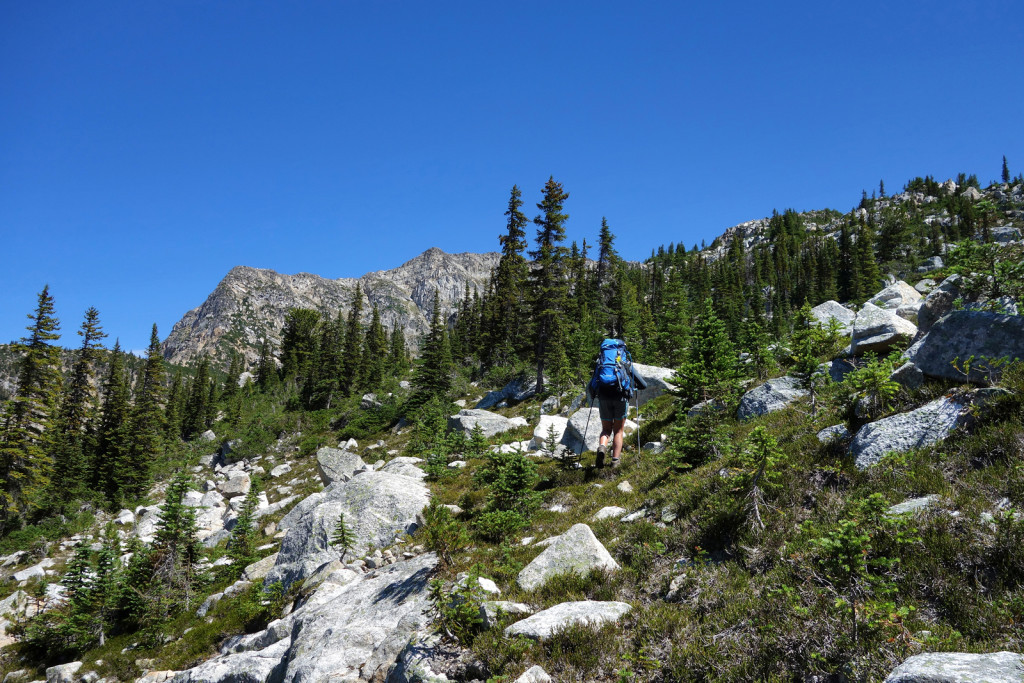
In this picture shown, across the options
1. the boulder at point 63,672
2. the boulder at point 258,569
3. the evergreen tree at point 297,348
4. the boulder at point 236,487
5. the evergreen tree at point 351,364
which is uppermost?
the evergreen tree at point 297,348

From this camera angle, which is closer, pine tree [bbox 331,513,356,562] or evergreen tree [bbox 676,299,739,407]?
pine tree [bbox 331,513,356,562]

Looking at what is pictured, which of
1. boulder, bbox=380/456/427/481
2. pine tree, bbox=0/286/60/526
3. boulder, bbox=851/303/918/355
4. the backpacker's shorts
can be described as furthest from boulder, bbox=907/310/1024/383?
pine tree, bbox=0/286/60/526

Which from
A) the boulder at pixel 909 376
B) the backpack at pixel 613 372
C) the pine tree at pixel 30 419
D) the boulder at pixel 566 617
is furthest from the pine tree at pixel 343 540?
the pine tree at pixel 30 419

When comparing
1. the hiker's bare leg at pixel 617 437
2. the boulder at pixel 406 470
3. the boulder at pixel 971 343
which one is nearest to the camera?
the boulder at pixel 971 343

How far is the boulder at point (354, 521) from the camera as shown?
10250 mm

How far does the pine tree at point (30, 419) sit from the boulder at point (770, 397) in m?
41.2

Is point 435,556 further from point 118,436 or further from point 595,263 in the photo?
point 595,263

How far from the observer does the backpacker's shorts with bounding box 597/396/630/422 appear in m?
10.1

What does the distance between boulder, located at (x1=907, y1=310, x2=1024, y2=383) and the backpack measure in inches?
187

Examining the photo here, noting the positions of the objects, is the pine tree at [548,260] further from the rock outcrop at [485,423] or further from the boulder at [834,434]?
the boulder at [834,434]

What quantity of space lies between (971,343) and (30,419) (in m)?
46.3

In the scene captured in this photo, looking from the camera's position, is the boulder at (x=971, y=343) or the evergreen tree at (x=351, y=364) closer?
the boulder at (x=971, y=343)

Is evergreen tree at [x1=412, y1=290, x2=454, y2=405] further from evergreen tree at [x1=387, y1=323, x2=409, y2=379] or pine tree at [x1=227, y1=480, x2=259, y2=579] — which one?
pine tree at [x1=227, y1=480, x2=259, y2=579]

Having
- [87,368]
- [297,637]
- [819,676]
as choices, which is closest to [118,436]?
[87,368]
